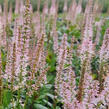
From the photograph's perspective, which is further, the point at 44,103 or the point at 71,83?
the point at 44,103

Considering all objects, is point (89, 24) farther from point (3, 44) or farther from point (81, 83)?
point (3, 44)

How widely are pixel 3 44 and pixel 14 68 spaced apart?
3208 millimetres

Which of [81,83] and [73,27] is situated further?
[73,27]

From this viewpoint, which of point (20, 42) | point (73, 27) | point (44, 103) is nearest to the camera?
point (20, 42)

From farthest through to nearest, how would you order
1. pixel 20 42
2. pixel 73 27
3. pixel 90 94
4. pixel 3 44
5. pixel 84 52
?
pixel 73 27 < pixel 3 44 < pixel 84 52 < pixel 20 42 < pixel 90 94

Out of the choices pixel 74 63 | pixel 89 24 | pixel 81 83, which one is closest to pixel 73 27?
pixel 74 63

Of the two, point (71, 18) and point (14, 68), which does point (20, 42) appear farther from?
point (71, 18)

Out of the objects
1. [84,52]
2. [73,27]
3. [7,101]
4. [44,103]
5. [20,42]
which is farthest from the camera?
[73,27]

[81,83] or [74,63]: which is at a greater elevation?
[81,83]

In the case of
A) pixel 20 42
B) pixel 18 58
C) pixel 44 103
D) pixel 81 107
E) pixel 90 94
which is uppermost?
pixel 20 42

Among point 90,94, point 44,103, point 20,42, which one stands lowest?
point 44,103

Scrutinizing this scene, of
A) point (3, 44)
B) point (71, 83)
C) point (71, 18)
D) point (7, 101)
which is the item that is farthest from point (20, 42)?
point (71, 18)

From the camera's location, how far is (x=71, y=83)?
298 centimetres

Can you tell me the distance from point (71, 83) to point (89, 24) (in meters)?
1.69
